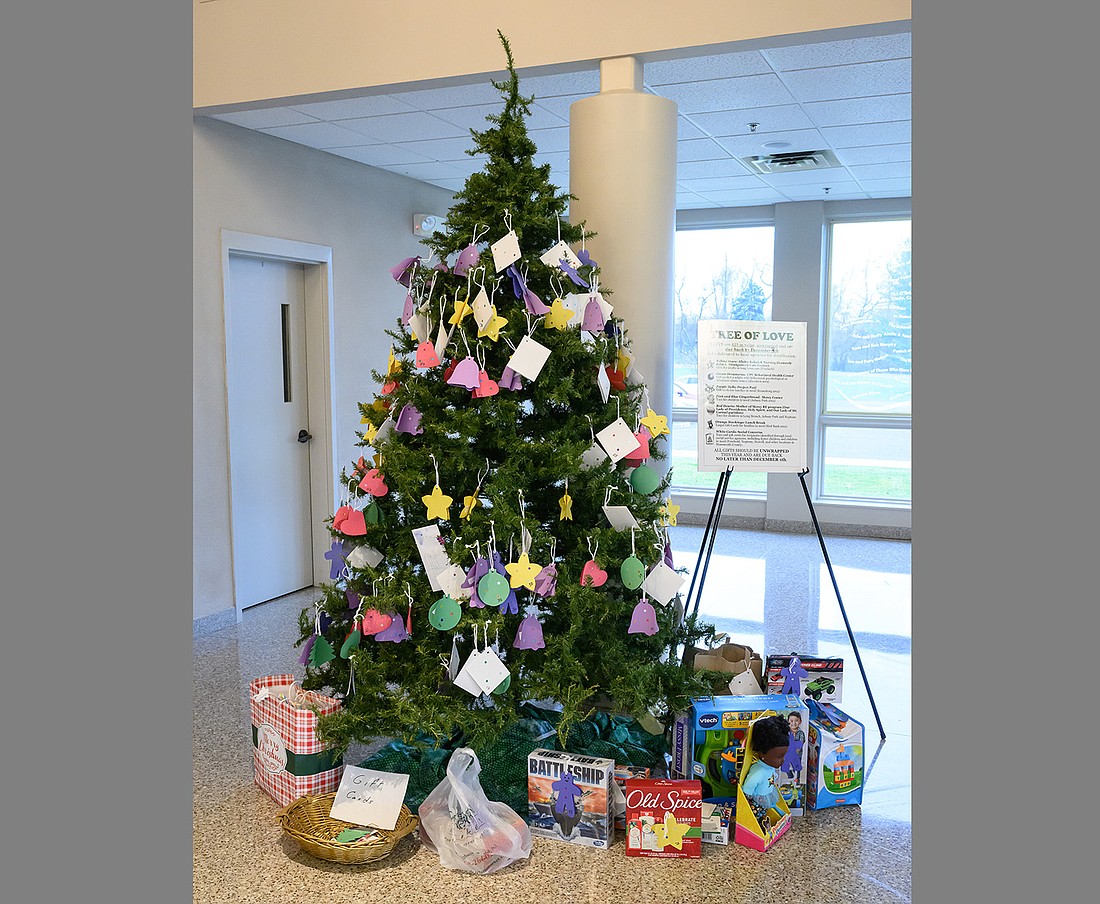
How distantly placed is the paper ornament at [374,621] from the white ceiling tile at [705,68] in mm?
2323

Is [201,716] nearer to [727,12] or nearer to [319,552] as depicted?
[319,552]

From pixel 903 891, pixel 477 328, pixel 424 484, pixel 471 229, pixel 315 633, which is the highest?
pixel 471 229

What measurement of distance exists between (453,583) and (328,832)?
0.77m

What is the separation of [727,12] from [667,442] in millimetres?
1525

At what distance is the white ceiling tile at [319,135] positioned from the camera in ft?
16.0

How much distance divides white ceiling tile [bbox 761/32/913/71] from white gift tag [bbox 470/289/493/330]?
1.59m

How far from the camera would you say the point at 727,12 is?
3348mm

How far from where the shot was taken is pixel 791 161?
230 inches

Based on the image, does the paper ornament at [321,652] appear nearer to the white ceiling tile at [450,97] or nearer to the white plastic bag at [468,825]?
the white plastic bag at [468,825]

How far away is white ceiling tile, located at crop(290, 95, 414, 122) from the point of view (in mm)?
4391

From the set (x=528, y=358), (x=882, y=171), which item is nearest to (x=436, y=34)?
(x=528, y=358)

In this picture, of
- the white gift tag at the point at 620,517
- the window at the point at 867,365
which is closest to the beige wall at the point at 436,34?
the white gift tag at the point at 620,517

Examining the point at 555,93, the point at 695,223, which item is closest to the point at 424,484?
the point at 555,93

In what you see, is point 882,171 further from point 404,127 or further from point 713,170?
point 404,127
